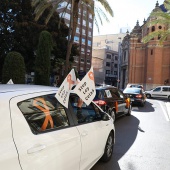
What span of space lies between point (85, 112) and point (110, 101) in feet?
16.8

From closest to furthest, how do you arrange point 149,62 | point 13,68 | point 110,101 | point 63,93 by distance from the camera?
point 63,93 → point 110,101 → point 13,68 → point 149,62

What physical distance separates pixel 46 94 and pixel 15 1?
27.8m

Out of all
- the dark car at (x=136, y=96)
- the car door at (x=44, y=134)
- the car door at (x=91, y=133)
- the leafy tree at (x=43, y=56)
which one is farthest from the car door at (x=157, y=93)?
the car door at (x=44, y=134)

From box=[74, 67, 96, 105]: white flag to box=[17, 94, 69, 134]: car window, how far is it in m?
0.48

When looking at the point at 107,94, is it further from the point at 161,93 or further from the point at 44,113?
the point at 161,93

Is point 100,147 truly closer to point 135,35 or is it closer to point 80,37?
point 135,35

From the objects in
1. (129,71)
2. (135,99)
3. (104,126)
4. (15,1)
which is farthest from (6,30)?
(129,71)

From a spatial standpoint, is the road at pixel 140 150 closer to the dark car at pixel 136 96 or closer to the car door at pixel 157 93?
the dark car at pixel 136 96

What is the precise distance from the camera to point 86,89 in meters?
4.01

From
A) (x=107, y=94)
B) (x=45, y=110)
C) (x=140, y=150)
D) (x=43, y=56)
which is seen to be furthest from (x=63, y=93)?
(x=43, y=56)

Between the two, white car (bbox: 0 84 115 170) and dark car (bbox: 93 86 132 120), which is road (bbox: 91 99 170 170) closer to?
dark car (bbox: 93 86 132 120)

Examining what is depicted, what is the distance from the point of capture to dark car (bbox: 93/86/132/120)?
908 cm

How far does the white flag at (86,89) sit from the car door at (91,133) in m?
0.20

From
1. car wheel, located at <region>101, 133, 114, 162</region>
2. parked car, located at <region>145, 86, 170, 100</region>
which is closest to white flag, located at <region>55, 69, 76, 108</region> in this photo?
car wheel, located at <region>101, 133, 114, 162</region>
